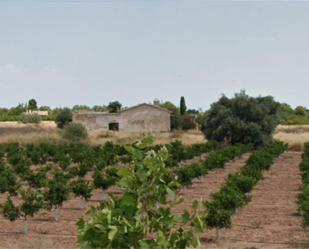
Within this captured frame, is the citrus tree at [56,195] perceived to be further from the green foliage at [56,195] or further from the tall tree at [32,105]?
the tall tree at [32,105]

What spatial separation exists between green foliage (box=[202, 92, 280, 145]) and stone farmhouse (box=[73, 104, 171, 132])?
2009 cm

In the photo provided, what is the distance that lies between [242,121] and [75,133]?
17.7 meters

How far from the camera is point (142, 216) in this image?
3.84m

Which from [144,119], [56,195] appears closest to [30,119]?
[144,119]

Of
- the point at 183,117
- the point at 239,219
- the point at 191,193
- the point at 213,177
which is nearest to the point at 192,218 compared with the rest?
the point at 239,219

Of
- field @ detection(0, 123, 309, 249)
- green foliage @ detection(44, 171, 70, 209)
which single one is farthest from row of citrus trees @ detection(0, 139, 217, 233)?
field @ detection(0, 123, 309, 249)

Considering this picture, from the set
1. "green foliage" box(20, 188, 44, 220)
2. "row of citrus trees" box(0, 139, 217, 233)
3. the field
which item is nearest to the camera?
the field

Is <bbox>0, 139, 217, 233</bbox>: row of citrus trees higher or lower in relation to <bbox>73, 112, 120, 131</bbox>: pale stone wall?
lower

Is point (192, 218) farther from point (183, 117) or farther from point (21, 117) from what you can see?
point (21, 117)

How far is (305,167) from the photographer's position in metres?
29.8

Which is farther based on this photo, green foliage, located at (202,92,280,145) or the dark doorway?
the dark doorway

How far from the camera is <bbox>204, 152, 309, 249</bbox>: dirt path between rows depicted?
1509 centimetres

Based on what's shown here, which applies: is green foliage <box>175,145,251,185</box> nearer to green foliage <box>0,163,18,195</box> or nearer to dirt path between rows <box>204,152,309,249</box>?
dirt path between rows <box>204,152,309,249</box>

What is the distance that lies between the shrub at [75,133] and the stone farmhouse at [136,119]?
14.5 m
